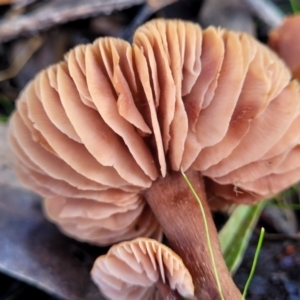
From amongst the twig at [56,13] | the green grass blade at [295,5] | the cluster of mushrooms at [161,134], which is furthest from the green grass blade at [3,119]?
the green grass blade at [295,5]

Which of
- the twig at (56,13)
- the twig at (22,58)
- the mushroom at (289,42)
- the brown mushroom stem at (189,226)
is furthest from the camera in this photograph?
the twig at (22,58)

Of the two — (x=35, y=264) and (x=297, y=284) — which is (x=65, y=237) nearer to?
(x=35, y=264)

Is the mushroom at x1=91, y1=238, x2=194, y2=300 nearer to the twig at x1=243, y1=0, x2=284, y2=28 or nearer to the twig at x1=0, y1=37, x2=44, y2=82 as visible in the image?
the twig at x1=0, y1=37, x2=44, y2=82

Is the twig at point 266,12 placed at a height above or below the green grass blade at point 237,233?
above

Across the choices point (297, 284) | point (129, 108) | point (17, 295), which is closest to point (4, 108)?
point (17, 295)

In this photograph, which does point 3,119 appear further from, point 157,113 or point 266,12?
point 266,12

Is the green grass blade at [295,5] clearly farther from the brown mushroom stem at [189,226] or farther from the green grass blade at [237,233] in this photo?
the brown mushroom stem at [189,226]

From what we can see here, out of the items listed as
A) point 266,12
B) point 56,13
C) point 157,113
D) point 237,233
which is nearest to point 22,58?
point 56,13
